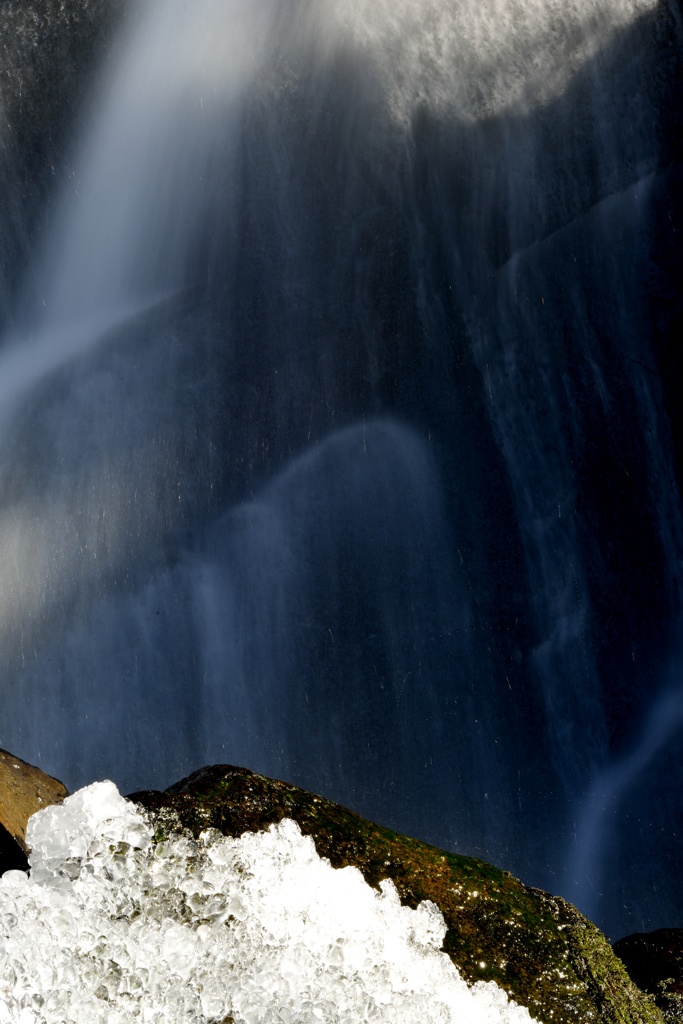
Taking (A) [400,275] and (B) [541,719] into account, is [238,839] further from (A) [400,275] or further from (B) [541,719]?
(A) [400,275]

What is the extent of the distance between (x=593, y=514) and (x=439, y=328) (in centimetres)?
191

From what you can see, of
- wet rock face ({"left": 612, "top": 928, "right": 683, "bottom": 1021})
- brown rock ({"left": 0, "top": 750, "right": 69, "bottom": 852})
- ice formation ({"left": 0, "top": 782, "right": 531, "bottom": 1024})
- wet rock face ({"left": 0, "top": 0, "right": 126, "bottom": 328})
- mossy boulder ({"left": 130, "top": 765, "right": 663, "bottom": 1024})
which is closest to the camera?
ice formation ({"left": 0, "top": 782, "right": 531, "bottom": 1024})

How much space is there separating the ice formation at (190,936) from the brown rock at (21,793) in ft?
2.65

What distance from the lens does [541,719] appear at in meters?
7.21

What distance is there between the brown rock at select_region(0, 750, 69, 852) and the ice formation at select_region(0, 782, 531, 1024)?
0.81m

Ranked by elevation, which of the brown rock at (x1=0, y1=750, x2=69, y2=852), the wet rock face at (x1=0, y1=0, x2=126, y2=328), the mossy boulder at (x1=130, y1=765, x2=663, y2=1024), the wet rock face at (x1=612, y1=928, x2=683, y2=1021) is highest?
the wet rock face at (x1=0, y1=0, x2=126, y2=328)

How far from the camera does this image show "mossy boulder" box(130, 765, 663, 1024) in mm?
3131

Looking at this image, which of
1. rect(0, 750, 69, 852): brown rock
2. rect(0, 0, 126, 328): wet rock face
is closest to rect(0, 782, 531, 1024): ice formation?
rect(0, 750, 69, 852): brown rock

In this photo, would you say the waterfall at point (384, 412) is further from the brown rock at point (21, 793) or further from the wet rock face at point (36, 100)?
the brown rock at point (21, 793)

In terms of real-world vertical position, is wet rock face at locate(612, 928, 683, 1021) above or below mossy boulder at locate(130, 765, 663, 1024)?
below

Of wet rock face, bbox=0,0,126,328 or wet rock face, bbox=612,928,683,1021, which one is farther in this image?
wet rock face, bbox=0,0,126,328

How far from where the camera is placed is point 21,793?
3727mm

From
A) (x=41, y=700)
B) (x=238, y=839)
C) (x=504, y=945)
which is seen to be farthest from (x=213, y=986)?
(x=41, y=700)

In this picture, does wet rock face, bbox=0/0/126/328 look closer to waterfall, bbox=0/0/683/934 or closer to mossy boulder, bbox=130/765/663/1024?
waterfall, bbox=0/0/683/934
